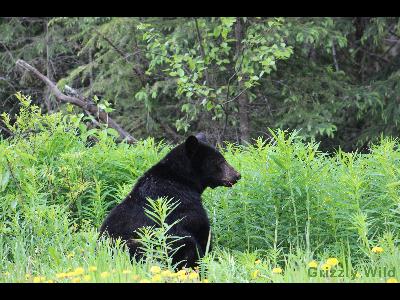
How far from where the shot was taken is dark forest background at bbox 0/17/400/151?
42.7ft

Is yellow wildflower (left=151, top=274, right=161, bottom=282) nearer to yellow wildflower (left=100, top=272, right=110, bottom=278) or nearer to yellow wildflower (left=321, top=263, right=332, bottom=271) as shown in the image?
yellow wildflower (left=100, top=272, right=110, bottom=278)

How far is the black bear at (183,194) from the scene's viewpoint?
5.89 metres

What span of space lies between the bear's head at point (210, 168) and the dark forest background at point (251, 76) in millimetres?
5350

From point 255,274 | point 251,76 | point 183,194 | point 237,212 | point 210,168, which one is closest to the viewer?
point 255,274

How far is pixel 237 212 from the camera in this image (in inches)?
281

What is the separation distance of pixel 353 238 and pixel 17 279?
9.91 feet

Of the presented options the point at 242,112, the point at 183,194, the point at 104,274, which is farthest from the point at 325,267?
the point at 242,112

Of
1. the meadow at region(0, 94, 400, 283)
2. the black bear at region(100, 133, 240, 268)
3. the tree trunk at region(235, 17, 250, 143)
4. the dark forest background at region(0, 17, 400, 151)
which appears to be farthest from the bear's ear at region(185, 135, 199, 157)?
the tree trunk at region(235, 17, 250, 143)

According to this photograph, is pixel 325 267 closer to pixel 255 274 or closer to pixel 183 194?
pixel 255 274

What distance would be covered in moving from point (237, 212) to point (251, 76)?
554cm

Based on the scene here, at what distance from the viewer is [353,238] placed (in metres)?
6.49

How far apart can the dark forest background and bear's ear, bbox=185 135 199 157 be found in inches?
215

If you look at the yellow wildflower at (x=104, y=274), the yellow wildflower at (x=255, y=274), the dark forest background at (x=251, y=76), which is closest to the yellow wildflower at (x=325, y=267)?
the yellow wildflower at (x=255, y=274)

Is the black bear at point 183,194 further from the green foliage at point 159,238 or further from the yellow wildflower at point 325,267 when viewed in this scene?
the yellow wildflower at point 325,267
